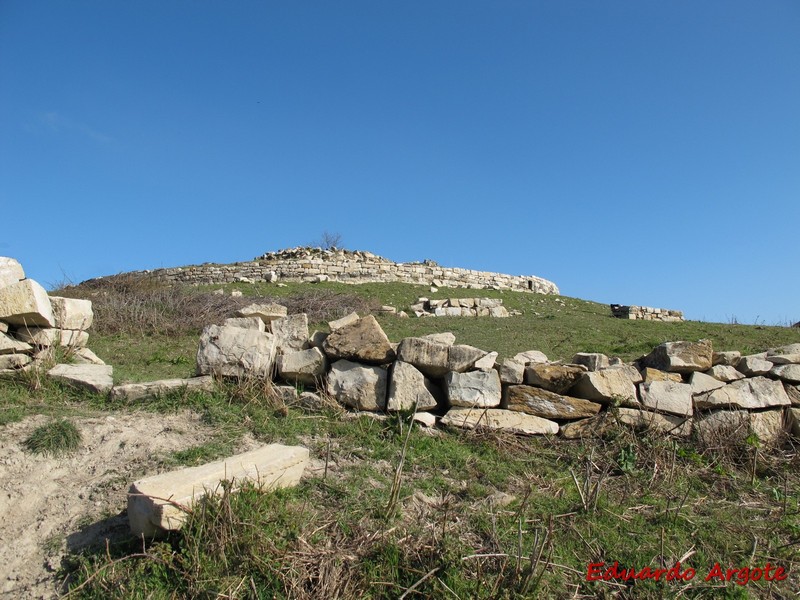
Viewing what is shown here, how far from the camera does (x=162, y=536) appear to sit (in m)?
3.92

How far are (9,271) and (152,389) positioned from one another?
2.83 metres

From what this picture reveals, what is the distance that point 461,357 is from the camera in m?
6.21

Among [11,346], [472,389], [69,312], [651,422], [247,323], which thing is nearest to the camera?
[651,422]

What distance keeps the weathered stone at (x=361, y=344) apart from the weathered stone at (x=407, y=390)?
0.24m

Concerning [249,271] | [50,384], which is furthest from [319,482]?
[249,271]

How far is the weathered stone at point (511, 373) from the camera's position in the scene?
6355 mm

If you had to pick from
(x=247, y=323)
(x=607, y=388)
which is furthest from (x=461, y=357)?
(x=247, y=323)

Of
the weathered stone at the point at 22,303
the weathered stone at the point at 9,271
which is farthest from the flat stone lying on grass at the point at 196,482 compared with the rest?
the weathered stone at the point at 9,271

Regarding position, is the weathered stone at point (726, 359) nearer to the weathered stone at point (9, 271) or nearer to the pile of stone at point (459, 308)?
the weathered stone at point (9, 271)

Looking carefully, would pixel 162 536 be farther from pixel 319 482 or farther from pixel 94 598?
pixel 319 482

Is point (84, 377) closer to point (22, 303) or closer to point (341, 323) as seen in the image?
point (22, 303)

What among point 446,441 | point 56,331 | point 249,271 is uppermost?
point 249,271

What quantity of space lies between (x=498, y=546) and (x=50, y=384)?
5032mm

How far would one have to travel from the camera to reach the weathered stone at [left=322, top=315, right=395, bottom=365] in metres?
6.34
